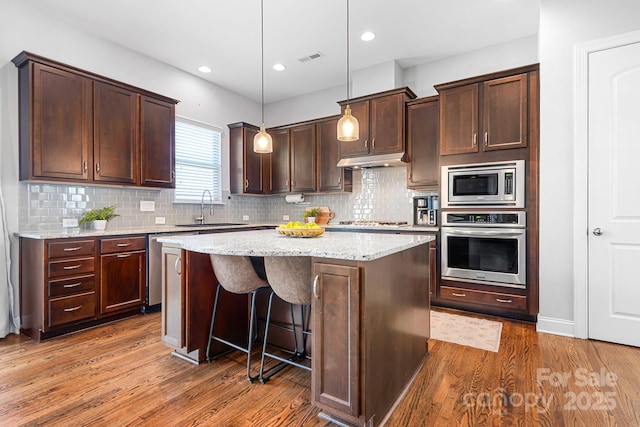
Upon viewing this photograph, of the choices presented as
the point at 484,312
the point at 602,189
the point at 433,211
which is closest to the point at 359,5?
the point at 433,211

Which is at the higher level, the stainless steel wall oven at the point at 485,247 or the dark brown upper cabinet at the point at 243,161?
the dark brown upper cabinet at the point at 243,161

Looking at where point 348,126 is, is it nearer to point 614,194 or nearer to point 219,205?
point 614,194

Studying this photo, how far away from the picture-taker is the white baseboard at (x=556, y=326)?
2.88 m

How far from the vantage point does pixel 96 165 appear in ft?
11.2

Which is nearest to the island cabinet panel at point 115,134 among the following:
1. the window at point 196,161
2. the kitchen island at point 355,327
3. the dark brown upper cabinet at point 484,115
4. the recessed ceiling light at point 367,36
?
the window at point 196,161

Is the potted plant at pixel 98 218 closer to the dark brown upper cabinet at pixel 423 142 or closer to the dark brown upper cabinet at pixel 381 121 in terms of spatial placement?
the dark brown upper cabinet at pixel 381 121

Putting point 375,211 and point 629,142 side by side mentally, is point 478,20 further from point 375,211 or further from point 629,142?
point 375,211

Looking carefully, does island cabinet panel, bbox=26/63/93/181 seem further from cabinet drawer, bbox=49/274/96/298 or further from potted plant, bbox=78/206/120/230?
cabinet drawer, bbox=49/274/96/298

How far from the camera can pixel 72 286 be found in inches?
118

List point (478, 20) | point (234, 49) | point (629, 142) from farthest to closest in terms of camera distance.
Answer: point (234, 49) → point (478, 20) → point (629, 142)

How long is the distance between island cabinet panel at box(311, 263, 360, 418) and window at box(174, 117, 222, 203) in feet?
11.6

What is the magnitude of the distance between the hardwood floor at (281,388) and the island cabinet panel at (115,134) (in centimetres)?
176

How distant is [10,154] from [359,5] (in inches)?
143

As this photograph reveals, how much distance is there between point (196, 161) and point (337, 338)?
13.1 feet
